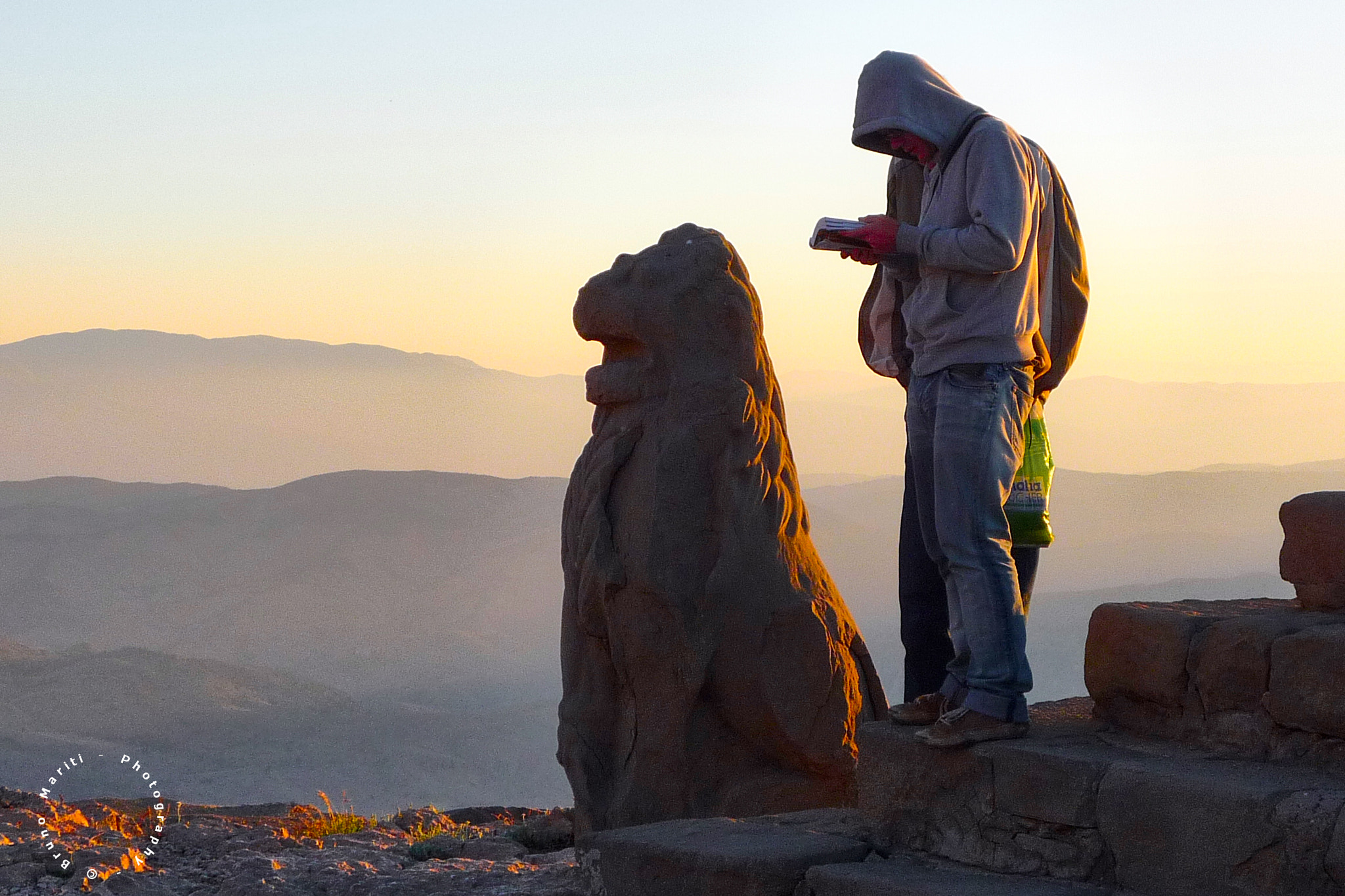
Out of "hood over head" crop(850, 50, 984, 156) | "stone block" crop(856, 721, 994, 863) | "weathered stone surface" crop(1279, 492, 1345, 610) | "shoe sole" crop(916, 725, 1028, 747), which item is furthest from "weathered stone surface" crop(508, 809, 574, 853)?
"hood over head" crop(850, 50, 984, 156)

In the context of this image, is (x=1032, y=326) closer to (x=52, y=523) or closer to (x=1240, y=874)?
(x=1240, y=874)

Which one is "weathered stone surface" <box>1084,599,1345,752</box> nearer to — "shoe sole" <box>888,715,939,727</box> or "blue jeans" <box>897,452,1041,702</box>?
"shoe sole" <box>888,715,939,727</box>

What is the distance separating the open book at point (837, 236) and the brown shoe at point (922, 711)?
3.98 ft

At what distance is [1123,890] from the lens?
10.1 feet

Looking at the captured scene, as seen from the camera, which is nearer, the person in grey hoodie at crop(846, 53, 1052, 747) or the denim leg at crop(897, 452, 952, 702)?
the person in grey hoodie at crop(846, 53, 1052, 747)

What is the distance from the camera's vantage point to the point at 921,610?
4.31m

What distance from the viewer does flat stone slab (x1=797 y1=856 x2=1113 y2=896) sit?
311cm

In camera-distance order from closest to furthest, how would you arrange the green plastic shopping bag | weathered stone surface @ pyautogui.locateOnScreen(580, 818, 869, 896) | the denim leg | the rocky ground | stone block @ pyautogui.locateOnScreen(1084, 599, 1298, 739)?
1. stone block @ pyautogui.locateOnScreen(1084, 599, 1298, 739)
2. weathered stone surface @ pyautogui.locateOnScreen(580, 818, 869, 896)
3. the green plastic shopping bag
4. the denim leg
5. the rocky ground

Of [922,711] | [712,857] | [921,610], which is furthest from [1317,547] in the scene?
[712,857]

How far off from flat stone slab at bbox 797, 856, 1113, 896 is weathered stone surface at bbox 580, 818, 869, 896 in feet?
0.24

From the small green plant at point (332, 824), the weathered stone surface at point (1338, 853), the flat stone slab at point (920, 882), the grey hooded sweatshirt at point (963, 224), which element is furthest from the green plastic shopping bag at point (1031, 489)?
the small green plant at point (332, 824)

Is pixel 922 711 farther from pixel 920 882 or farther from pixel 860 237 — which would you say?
pixel 860 237

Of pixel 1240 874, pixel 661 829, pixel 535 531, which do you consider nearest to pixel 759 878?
pixel 661 829

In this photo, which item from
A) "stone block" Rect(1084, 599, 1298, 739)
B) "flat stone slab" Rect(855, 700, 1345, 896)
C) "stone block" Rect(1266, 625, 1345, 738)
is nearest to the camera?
"flat stone slab" Rect(855, 700, 1345, 896)
